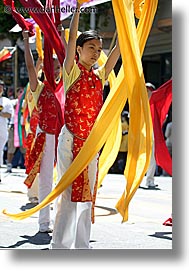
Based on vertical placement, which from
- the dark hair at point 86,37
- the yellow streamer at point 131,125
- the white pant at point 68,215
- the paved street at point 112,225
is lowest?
the paved street at point 112,225

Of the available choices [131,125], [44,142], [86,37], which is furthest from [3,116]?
[131,125]

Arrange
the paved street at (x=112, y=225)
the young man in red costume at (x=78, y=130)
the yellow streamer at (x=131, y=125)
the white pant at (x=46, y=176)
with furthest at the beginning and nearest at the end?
the white pant at (x=46, y=176) → the paved street at (x=112, y=225) → the young man in red costume at (x=78, y=130) → the yellow streamer at (x=131, y=125)

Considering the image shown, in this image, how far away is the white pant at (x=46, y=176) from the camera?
5070 mm

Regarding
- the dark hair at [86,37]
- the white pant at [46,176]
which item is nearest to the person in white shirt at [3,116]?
the white pant at [46,176]

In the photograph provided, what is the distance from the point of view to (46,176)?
512cm

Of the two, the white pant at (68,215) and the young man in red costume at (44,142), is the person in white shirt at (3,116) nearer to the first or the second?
the young man in red costume at (44,142)

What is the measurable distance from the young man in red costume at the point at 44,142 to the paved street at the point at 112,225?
0.34 m

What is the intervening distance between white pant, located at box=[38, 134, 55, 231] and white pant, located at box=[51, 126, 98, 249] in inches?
38.4

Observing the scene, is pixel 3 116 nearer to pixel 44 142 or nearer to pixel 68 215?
pixel 44 142

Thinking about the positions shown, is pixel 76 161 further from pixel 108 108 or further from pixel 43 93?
pixel 43 93

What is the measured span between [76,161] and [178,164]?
67 centimetres

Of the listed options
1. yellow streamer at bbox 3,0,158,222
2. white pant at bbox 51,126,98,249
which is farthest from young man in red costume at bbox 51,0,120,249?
yellow streamer at bbox 3,0,158,222

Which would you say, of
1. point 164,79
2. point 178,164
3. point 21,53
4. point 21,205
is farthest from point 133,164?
point 21,53

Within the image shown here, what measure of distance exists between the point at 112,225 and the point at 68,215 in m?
1.53
